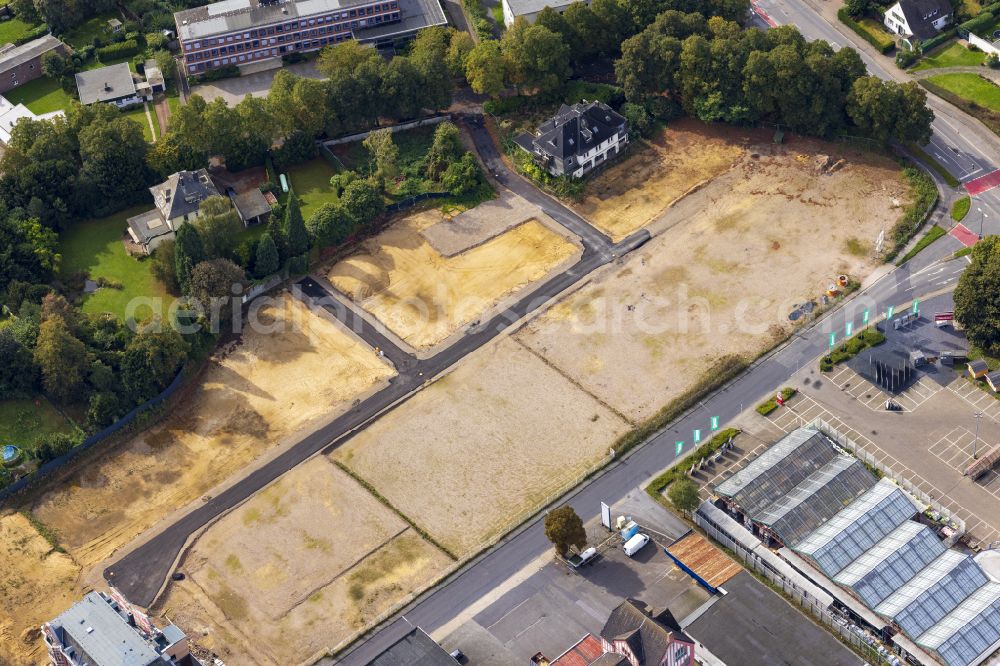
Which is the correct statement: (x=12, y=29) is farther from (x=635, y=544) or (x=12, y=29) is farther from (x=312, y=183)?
(x=635, y=544)

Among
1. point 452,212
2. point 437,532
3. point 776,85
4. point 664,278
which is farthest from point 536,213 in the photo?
point 437,532

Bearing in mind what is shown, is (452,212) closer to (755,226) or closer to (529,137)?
(529,137)

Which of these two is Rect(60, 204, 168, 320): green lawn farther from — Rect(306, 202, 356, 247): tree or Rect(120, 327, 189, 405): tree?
Rect(306, 202, 356, 247): tree

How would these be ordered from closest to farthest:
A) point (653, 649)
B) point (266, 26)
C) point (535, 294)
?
point (653, 649) → point (535, 294) → point (266, 26)

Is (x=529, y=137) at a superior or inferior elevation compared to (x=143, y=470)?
superior

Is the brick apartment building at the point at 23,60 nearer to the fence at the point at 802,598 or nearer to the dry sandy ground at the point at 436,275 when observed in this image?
the dry sandy ground at the point at 436,275

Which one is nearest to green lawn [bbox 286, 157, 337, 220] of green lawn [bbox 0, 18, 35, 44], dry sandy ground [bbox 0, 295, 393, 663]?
dry sandy ground [bbox 0, 295, 393, 663]

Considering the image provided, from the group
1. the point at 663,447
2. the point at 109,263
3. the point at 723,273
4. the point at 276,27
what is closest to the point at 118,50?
the point at 276,27

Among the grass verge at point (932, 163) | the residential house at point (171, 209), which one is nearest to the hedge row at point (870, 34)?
the grass verge at point (932, 163)
